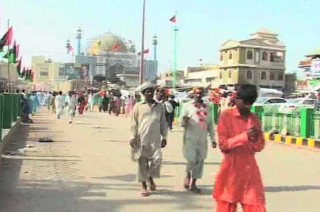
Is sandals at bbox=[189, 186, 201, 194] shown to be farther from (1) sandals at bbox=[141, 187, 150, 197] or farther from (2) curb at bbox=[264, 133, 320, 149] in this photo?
(2) curb at bbox=[264, 133, 320, 149]

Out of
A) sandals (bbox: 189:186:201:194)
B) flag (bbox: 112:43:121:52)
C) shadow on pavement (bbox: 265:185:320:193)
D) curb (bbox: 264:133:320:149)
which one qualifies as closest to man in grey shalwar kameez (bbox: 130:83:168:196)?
sandals (bbox: 189:186:201:194)

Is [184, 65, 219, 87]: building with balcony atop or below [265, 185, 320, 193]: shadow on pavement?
atop

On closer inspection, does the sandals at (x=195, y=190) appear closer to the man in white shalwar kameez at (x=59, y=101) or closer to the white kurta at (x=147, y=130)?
the white kurta at (x=147, y=130)

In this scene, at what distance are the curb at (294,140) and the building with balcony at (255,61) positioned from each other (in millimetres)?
58365

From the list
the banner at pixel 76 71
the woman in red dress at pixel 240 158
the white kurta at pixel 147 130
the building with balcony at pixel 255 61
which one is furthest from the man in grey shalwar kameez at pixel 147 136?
the banner at pixel 76 71

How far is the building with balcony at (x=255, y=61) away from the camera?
254ft

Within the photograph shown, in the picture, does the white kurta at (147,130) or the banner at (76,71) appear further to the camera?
the banner at (76,71)

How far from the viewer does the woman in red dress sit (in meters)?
4.47

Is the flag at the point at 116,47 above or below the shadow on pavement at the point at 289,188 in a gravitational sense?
above

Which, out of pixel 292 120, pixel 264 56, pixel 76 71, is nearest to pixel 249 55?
pixel 264 56

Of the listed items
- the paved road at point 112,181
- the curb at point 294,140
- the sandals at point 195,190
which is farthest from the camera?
the curb at point 294,140

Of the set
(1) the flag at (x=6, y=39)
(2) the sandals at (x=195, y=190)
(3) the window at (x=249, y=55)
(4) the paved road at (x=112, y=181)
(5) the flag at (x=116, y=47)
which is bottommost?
(4) the paved road at (x=112, y=181)

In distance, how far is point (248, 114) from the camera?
4.57 meters

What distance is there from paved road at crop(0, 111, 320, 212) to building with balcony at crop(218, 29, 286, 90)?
6412cm
